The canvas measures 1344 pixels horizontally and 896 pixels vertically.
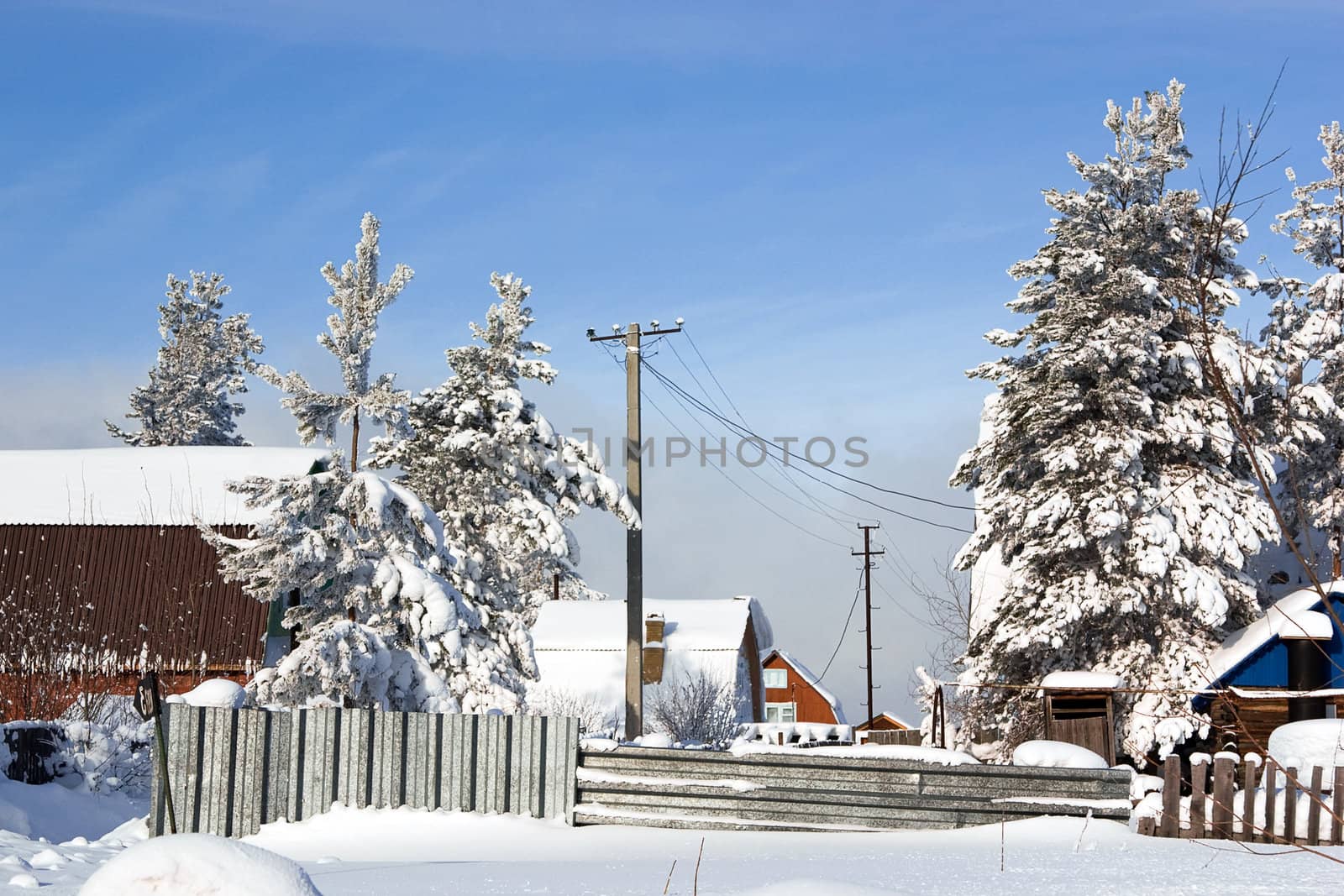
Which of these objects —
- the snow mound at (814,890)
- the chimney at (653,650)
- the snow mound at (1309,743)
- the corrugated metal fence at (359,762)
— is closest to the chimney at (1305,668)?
the snow mound at (1309,743)

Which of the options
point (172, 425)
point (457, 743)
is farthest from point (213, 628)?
point (172, 425)

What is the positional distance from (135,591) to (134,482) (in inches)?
139

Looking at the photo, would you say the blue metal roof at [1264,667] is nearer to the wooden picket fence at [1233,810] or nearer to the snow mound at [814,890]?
the wooden picket fence at [1233,810]

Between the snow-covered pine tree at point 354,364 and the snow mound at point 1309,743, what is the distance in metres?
11.3

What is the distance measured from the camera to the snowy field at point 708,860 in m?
7.58

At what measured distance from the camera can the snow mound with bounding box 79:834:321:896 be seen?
3.58 meters

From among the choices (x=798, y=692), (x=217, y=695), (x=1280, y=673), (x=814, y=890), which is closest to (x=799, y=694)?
(x=798, y=692)

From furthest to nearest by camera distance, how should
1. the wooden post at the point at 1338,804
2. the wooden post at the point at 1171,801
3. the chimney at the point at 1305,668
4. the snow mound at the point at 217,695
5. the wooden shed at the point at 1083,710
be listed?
the chimney at the point at 1305,668
the wooden shed at the point at 1083,710
the snow mound at the point at 217,695
the wooden post at the point at 1171,801
the wooden post at the point at 1338,804

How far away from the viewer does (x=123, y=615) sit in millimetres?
25984

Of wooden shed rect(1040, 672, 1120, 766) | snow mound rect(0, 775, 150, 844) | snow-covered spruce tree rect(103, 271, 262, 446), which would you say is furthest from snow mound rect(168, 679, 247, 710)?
snow-covered spruce tree rect(103, 271, 262, 446)

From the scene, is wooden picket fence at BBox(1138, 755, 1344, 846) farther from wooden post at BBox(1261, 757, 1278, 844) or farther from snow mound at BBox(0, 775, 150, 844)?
snow mound at BBox(0, 775, 150, 844)

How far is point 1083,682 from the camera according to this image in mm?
13570

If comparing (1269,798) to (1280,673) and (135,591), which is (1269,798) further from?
(135,591)

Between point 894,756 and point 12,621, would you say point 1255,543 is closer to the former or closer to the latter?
point 894,756
